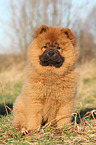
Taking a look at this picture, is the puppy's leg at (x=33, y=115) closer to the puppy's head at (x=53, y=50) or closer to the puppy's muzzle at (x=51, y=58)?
the puppy's head at (x=53, y=50)

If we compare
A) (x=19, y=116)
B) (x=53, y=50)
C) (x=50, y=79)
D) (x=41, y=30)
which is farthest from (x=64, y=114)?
(x=41, y=30)

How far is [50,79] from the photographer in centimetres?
305

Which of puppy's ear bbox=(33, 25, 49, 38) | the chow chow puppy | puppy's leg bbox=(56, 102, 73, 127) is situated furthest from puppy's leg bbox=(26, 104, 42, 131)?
puppy's ear bbox=(33, 25, 49, 38)

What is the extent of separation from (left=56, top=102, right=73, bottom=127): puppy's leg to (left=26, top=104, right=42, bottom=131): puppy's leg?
1.23 ft

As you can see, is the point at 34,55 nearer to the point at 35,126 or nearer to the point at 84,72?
the point at 35,126

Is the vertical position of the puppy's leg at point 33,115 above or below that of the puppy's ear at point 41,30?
below

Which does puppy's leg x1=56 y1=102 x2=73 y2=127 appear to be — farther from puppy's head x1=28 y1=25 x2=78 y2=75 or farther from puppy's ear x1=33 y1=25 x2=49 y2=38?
puppy's ear x1=33 y1=25 x2=49 y2=38

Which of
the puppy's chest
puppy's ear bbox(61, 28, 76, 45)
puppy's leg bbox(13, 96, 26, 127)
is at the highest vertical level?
puppy's ear bbox(61, 28, 76, 45)

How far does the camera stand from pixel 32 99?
2973 mm

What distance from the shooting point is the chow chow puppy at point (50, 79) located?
2982mm

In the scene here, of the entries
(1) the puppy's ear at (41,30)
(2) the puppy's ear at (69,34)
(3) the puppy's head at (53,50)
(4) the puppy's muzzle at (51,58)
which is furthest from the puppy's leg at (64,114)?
(1) the puppy's ear at (41,30)

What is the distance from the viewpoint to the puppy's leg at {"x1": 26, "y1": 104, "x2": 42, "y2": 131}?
2.96 m

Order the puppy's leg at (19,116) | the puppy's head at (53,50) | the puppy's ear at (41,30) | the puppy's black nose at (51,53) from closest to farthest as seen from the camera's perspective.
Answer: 1. the puppy's black nose at (51,53)
2. the puppy's head at (53,50)
3. the puppy's ear at (41,30)
4. the puppy's leg at (19,116)

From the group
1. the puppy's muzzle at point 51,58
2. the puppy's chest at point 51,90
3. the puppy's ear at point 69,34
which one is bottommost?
the puppy's chest at point 51,90
